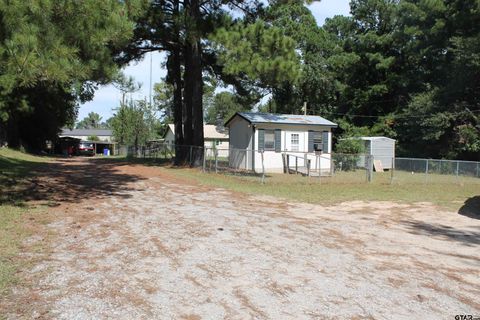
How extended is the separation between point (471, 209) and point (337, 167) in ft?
35.2

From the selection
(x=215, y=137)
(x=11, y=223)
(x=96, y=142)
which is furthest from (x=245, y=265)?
(x=96, y=142)

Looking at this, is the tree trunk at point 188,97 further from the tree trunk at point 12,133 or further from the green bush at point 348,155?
the tree trunk at point 12,133

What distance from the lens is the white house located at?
955 inches

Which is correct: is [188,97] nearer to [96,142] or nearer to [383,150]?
[383,150]

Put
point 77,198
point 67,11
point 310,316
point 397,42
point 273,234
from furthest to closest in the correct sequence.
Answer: point 397,42 → point 77,198 → point 67,11 → point 273,234 → point 310,316

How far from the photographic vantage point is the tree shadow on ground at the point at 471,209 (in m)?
12.0

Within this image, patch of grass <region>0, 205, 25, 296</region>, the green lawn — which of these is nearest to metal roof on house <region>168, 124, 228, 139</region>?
the green lawn

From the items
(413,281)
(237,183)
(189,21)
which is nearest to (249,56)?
(189,21)

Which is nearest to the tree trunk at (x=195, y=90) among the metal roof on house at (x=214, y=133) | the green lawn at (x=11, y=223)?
the green lawn at (x=11, y=223)

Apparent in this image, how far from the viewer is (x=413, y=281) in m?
5.75

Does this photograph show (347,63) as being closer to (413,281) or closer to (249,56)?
(249,56)

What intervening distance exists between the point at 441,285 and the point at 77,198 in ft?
28.9

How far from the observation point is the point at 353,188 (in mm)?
17109

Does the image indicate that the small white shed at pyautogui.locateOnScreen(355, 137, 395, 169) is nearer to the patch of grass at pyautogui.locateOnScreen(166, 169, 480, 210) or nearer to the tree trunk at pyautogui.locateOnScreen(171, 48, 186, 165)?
the patch of grass at pyautogui.locateOnScreen(166, 169, 480, 210)
